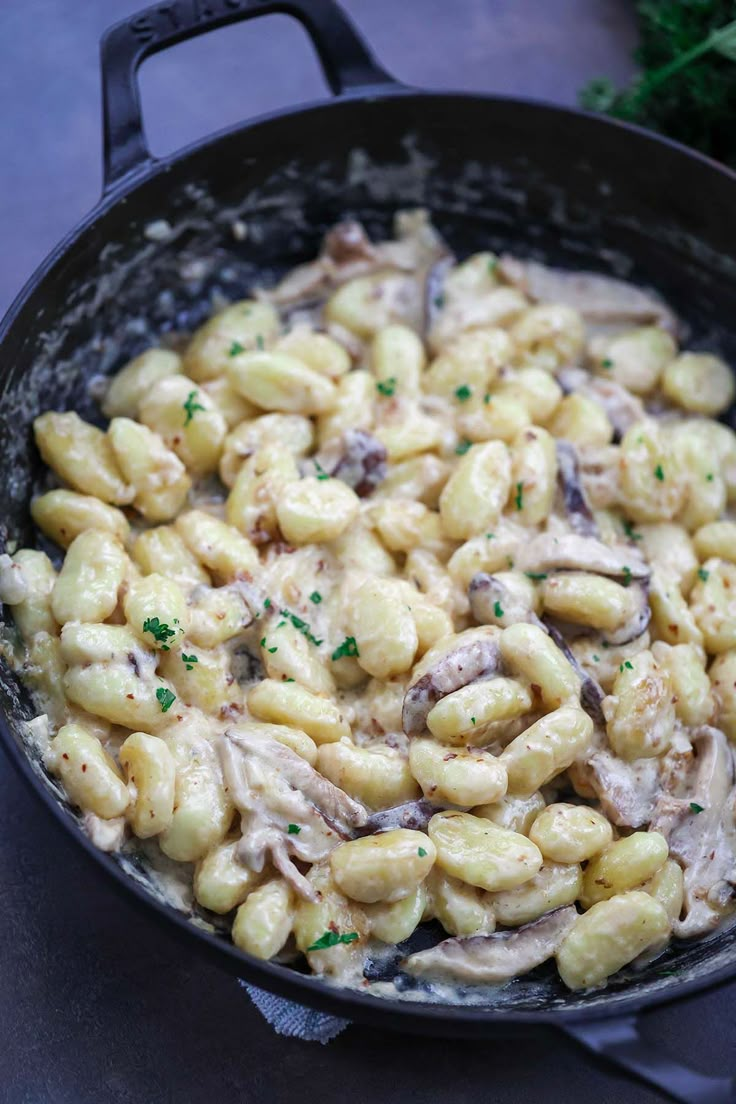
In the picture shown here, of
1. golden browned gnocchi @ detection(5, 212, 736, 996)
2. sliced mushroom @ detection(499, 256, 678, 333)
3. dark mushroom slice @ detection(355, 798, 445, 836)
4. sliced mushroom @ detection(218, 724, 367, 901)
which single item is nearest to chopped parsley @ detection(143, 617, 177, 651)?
golden browned gnocchi @ detection(5, 212, 736, 996)

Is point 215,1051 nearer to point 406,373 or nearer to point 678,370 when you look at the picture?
point 406,373

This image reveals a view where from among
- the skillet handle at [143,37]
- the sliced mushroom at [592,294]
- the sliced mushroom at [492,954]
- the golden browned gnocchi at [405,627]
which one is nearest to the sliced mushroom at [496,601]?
the golden browned gnocchi at [405,627]

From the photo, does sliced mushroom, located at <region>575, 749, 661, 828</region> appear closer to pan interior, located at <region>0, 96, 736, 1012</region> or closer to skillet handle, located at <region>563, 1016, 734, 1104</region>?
skillet handle, located at <region>563, 1016, 734, 1104</region>

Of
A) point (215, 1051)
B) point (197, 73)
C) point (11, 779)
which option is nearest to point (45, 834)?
point (11, 779)

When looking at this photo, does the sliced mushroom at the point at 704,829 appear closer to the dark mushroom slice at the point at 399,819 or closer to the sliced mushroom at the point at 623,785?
the sliced mushroom at the point at 623,785

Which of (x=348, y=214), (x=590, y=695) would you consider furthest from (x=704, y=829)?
(x=348, y=214)

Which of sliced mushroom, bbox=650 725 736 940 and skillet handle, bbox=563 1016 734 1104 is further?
sliced mushroom, bbox=650 725 736 940

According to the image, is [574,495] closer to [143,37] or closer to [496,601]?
[496,601]
